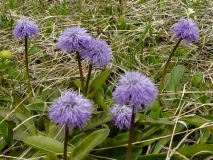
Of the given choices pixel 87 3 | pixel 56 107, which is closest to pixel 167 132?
pixel 56 107

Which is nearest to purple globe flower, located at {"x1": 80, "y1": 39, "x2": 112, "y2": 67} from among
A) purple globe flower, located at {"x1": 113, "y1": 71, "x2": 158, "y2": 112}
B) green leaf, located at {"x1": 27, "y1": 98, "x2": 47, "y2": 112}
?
green leaf, located at {"x1": 27, "y1": 98, "x2": 47, "y2": 112}

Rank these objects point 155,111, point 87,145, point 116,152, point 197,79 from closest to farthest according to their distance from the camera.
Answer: point 87,145 < point 116,152 < point 155,111 < point 197,79

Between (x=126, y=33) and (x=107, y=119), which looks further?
(x=126, y=33)

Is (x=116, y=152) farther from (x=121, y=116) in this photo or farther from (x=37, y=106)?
(x=37, y=106)

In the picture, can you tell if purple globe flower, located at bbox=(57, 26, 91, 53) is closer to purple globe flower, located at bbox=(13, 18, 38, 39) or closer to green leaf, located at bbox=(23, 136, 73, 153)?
purple globe flower, located at bbox=(13, 18, 38, 39)

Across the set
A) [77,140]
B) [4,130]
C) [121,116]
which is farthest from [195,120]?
[4,130]

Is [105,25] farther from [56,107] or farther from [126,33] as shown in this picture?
[56,107]
